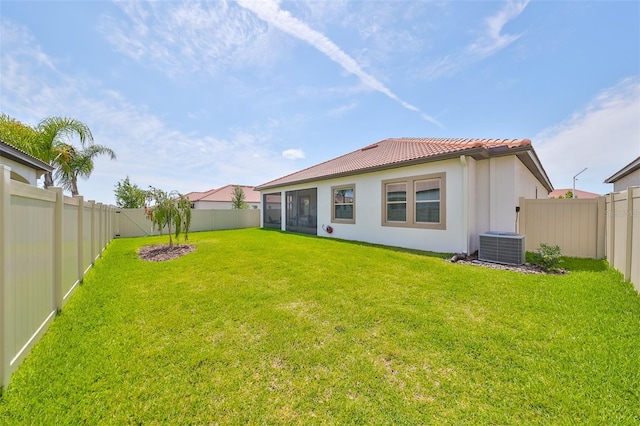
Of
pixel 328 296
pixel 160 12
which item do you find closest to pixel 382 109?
pixel 160 12

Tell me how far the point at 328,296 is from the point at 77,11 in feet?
30.9

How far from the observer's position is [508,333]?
9.85 ft

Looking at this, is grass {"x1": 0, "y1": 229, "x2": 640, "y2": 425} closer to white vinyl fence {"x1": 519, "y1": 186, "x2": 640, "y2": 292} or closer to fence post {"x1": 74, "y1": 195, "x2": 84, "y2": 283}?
fence post {"x1": 74, "y1": 195, "x2": 84, "y2": 283}

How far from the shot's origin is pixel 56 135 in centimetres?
1039

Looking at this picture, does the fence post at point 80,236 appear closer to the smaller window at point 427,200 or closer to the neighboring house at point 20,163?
the neighboring house at point 20,163

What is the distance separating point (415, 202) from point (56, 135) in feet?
48.8

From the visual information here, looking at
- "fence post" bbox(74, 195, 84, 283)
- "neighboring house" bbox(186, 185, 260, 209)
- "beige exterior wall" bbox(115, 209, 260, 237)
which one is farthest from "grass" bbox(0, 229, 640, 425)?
"neighboring house" bbox(186, 185, 260, 209)

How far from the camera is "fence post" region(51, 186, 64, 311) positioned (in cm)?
342

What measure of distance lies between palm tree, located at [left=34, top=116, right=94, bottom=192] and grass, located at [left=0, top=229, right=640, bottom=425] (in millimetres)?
9607

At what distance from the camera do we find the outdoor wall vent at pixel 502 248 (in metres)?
5.98

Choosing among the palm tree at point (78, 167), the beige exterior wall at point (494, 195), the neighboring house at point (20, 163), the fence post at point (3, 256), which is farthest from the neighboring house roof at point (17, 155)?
the beige exterior wall at point (494, 195)

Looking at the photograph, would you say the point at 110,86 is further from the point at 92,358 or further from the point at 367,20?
the point at 92,358

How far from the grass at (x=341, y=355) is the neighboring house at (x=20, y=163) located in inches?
208

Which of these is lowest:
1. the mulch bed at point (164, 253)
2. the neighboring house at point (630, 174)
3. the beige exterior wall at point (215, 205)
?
the mulch bed at point (164, 253)
